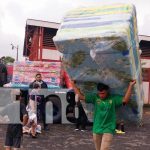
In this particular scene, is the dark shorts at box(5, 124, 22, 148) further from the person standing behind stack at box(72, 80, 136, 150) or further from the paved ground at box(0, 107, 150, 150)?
the person standing behind stack at box(72, 80, 136, 150)

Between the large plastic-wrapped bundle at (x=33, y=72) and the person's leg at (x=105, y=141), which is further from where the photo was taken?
the large plastic-wrapped bundle at (x=33, y=72)

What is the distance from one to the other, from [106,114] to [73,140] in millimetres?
4233

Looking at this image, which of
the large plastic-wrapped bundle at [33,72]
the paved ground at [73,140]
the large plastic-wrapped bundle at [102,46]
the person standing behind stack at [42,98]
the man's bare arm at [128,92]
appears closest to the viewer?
the large plastic-wrapped bundle at [102,46]

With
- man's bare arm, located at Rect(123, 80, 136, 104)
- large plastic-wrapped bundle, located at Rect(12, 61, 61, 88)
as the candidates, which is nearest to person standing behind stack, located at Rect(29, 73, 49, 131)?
large plastic-wrapped bundle, located at Rect(12, 61, 61, 88)

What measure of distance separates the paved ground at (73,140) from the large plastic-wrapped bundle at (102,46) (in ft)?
10.8

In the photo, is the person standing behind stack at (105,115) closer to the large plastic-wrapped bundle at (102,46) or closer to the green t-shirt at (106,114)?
the green t-shirt at (106,114)

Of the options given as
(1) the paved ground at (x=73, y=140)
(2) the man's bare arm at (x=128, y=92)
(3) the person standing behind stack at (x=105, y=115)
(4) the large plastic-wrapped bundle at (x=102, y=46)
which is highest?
(4) the large plastic-wrapped bundle at (x=102, y=46)

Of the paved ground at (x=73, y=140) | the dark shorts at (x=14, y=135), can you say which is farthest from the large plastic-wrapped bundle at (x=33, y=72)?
the dark shorts at (x=14, y=135)

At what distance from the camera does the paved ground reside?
10.6 metres

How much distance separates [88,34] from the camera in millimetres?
6871

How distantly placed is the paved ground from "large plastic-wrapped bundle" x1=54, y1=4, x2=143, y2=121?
10.8 feet

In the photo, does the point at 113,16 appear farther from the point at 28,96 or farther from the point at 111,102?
the point at 28,96

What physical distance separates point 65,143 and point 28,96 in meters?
3.39

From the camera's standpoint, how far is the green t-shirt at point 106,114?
743 cm
